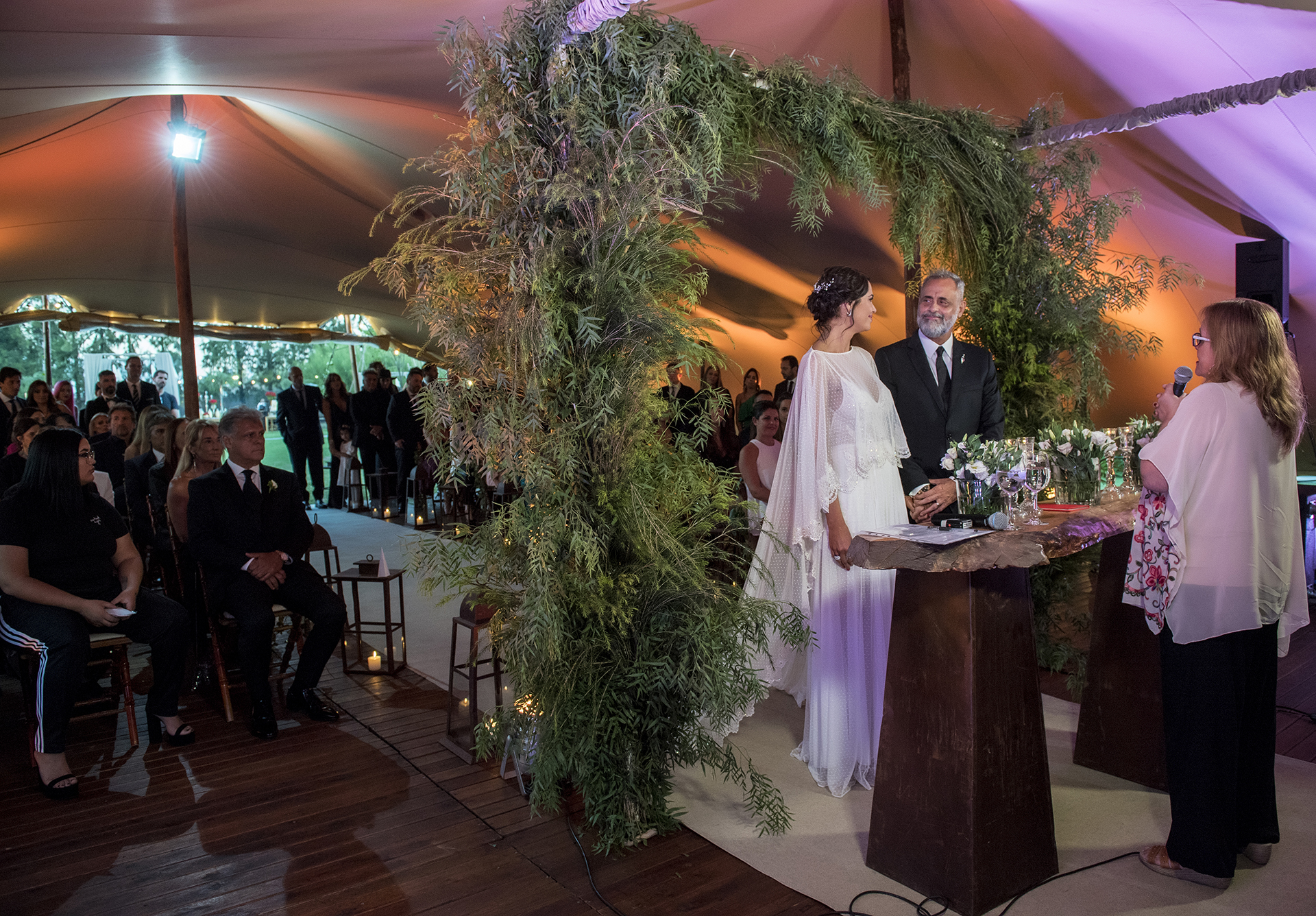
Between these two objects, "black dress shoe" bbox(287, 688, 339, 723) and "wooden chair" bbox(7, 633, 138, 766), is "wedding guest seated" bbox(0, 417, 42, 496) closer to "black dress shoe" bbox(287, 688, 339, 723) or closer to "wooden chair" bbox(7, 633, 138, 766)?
"wooden chair" bbox(7, 633, 138, 766)

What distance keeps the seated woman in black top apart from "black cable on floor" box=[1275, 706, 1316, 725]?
4956 millimetres

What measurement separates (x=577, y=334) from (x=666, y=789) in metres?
1.54

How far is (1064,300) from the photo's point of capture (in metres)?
4.98

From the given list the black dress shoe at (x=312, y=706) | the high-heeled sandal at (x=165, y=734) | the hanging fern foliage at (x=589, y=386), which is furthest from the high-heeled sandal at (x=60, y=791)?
the hanging fern foliage at (x=589, y=386)

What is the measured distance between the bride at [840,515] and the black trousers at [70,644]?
266 cm

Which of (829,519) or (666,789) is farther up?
(829,519)

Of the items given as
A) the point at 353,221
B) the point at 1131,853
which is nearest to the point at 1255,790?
the point at 1131,853

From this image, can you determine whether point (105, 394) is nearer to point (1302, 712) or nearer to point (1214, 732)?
point (1214, 732)

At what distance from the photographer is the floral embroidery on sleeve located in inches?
103

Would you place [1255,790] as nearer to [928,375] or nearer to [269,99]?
[928,375]

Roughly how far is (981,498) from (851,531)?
531mm

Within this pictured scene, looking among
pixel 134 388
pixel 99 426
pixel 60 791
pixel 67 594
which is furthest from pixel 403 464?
pixel 60 791

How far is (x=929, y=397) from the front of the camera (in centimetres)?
402

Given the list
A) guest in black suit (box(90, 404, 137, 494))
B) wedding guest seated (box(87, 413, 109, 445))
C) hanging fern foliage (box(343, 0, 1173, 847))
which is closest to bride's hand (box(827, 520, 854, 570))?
hanging fern foliage (box(343, 0, 1173, 847))
